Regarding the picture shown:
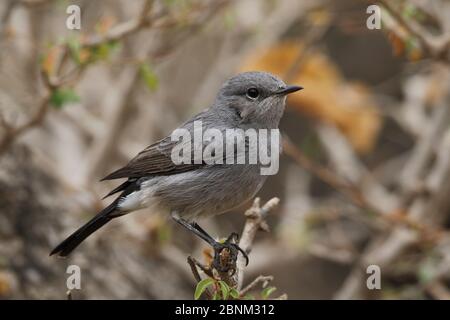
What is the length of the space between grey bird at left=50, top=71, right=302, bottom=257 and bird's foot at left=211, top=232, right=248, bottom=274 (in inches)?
8.4

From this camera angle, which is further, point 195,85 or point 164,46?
point 195,85

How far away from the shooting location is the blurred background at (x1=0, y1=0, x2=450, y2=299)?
17.4ft

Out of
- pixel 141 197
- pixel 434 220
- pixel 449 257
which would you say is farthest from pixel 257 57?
pixel 141 197

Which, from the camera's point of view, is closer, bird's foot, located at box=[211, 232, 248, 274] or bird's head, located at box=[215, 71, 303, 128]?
bird's foot, located at box=[211, 232, 248, 274]

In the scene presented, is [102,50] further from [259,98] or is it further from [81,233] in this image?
[81,233]

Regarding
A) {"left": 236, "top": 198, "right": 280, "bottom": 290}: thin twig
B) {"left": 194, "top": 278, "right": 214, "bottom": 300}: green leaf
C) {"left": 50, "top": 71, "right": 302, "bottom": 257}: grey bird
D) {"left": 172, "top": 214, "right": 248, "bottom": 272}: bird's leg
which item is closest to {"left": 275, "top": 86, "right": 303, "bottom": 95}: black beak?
{"left": 50, "top": 71, "right": 302, "bottom": 257}: grey bird

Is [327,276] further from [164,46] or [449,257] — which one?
[164,46]

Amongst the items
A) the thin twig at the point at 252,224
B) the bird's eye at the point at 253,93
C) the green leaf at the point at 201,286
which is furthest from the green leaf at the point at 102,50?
the green leaf at the point at 201,286

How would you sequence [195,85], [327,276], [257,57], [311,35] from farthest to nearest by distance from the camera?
[195,85]
[327,276]
[257,57]
[311,35]

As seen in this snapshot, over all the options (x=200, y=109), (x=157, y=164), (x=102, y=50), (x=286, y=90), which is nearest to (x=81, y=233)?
(x=157, y=164)

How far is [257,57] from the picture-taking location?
768cm

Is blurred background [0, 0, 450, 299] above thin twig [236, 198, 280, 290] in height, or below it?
above

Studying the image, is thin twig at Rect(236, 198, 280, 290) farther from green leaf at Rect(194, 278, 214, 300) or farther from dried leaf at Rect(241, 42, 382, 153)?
dried leaf at Rect(241, 42, 382, 153)
